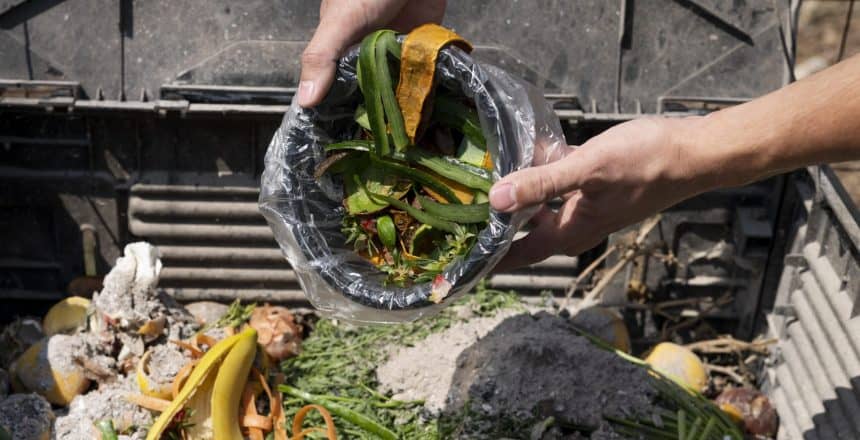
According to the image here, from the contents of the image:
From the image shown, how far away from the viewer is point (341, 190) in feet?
9.93

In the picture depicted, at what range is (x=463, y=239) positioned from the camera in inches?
107

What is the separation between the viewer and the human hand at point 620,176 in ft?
8.25

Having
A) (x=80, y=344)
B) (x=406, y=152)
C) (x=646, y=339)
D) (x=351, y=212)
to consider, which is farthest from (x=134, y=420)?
(x=646, y=339)

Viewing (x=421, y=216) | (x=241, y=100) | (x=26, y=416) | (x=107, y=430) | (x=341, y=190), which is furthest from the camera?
(x=241, y=100)

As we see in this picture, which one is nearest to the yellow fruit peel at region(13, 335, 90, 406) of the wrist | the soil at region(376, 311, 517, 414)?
the soil at region(376, 311, 517, 414)

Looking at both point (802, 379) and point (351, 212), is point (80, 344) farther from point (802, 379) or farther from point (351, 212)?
point (802, 379)

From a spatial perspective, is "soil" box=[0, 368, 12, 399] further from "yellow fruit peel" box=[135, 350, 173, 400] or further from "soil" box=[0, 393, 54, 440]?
"yellow fruit peel" box=[135, 350, 173, 400]

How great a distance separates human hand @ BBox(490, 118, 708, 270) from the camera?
252 cm

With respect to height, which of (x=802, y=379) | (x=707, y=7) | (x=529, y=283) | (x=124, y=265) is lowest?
(x=802, y=379)

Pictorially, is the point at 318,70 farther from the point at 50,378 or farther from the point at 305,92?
the point at 50,378

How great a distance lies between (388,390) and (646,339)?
134cm

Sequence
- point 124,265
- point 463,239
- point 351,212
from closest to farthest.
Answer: point 463,239 < point 351,212 < point 124,265

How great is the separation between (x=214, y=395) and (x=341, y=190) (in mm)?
1020

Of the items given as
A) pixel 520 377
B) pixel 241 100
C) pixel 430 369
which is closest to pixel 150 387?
pixel 430 369
